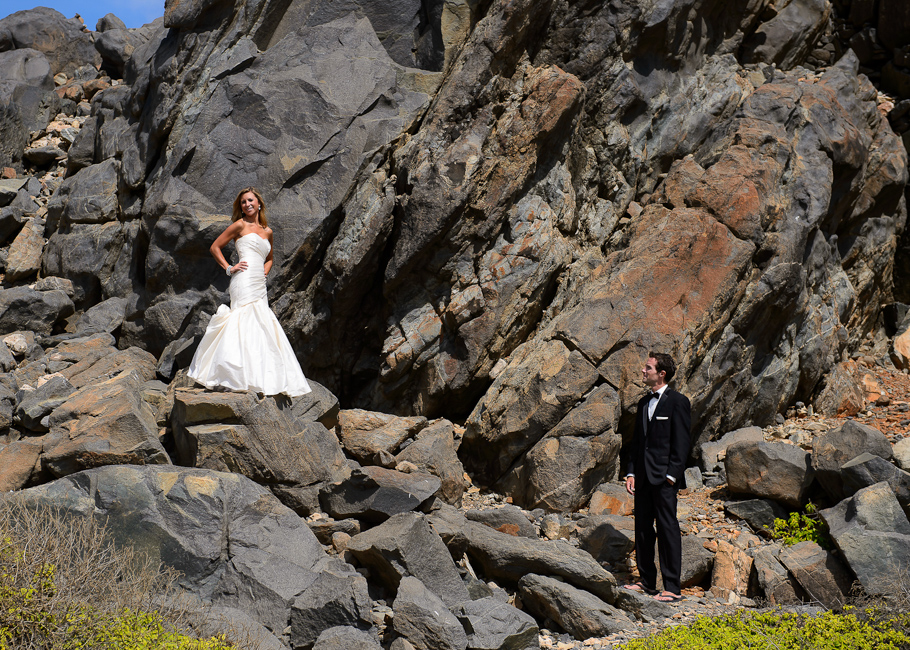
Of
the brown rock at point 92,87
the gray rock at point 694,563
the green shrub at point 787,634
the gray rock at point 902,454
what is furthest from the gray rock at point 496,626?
the brown rock at point 92,87

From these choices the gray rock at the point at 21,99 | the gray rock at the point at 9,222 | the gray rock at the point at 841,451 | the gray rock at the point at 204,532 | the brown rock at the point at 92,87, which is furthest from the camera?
the brown rock at the point at 92,87

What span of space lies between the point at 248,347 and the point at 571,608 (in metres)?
4.52

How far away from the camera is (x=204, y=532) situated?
19.9 ft

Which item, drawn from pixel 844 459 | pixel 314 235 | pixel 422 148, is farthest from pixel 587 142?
pixel 844 459

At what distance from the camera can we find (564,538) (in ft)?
26.6

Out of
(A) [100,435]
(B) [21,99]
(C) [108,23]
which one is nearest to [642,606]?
(A) [100,435]

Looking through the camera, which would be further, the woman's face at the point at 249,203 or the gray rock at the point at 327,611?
the woman's face at the point at 249,203

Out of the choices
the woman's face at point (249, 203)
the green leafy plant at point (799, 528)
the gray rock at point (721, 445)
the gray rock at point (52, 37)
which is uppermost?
the gray rock at point (52, 37)

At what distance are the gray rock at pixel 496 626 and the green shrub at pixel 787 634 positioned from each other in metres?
0.82

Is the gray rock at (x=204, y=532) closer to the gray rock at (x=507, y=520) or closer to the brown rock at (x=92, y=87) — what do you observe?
the gray rock at (x=507, y=520)

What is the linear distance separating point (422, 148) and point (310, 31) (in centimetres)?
340

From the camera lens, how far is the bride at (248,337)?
7.80 metres

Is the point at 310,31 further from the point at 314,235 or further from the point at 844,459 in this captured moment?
the point at 844,459

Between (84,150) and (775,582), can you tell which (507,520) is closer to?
(775,582)
